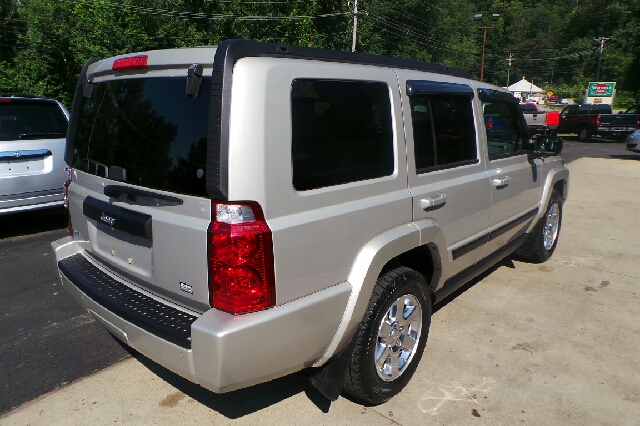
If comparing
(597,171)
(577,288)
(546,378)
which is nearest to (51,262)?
(546,378)

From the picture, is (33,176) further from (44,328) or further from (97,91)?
(97,91)

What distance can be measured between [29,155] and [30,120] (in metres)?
0.53

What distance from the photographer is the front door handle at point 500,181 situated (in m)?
3.93

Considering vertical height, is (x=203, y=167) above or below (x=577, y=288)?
above

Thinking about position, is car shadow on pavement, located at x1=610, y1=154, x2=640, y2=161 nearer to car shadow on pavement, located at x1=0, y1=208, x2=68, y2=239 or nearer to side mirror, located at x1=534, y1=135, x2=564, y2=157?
side mirror, located at x1=534, y1=135, x2=564, y2=157

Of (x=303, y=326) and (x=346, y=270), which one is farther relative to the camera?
(x=346, y=270)

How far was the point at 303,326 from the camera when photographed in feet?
7.65

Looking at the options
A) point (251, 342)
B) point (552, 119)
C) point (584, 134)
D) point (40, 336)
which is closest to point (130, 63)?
point (251, 342)

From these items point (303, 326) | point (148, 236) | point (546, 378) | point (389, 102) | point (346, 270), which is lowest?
point (546, 378)

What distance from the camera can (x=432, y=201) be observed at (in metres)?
3.11

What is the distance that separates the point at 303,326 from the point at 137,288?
0.99 meters

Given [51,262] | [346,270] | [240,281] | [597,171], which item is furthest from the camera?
[597,171]

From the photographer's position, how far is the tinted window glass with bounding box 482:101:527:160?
4027 millimetres

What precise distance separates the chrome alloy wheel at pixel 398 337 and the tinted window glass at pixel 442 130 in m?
0.84
